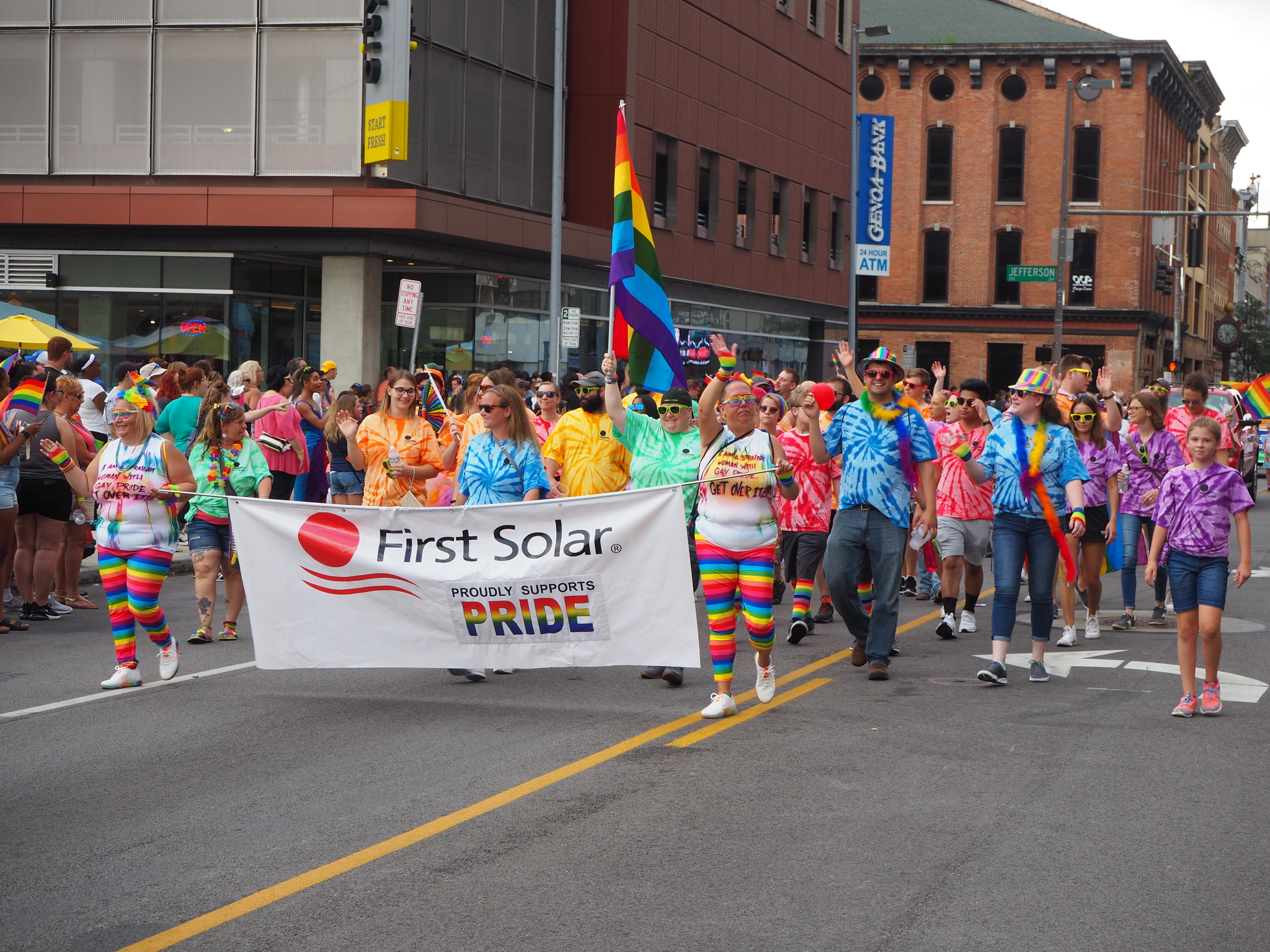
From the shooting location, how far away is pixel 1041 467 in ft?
31.4

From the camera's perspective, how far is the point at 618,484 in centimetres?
1003

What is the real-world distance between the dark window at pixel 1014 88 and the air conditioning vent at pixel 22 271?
1799 inches

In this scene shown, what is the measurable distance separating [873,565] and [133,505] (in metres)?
4.68

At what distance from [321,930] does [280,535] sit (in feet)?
13.7

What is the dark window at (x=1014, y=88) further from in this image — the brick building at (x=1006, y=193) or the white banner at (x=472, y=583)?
the white banner at (x=472, y=583)

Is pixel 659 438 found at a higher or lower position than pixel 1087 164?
lower

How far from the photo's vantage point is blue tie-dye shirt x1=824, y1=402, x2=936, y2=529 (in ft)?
31.1

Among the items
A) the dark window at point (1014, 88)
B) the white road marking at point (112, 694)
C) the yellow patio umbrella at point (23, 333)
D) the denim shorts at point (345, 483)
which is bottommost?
the white road marking at point (112, 694)

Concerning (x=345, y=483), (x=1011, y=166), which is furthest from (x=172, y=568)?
(x=1011, y=166)

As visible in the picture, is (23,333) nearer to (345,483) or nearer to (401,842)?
(345,483)

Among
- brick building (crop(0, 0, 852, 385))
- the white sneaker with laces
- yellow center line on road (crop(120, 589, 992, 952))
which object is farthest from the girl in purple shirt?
brick building (crop(0, 0, 852, 385))

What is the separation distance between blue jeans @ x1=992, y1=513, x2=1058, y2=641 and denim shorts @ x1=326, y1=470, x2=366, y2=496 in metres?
7.19

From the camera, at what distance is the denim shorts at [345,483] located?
1462 centimetres

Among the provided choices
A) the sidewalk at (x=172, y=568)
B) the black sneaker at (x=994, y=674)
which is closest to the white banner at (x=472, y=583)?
the black sneaker at (x=994, y=674)
